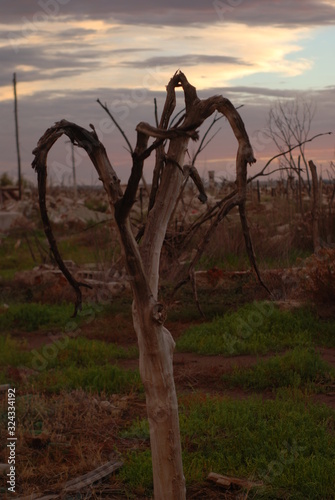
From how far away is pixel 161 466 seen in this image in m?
3.02

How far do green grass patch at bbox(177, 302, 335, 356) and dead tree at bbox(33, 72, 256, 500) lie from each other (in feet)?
14.8

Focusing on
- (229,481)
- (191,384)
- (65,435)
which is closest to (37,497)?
(65,435)

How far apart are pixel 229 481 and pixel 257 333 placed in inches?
154

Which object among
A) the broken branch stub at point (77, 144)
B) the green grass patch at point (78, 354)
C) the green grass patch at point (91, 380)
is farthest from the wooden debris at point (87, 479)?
the green grass patch at point (78, 354)

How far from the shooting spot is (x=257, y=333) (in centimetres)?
795

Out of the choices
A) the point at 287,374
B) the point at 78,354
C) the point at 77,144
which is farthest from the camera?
the point at 78,354

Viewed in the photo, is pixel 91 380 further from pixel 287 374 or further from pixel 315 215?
pixel 315 215

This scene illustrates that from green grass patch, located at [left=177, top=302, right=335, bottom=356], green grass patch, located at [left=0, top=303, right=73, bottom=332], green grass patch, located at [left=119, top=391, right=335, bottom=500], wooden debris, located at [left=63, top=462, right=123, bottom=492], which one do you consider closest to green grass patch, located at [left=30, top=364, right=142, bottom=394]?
green grass patch, located at [left=119, top=391, right=335, bottom=500]

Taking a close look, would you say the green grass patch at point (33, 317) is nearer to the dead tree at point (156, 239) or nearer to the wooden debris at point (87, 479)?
the wooden debris at point (87, 479)

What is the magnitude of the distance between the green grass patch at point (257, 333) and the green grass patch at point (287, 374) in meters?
0.78

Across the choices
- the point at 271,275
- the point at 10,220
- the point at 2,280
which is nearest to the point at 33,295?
the point at 2,280

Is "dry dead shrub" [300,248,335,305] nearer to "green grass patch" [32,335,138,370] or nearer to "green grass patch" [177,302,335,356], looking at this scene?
"green grass patch" [177,302,335,356]

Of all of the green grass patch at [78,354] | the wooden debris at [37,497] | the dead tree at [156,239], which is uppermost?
the dead tree at [156,239]

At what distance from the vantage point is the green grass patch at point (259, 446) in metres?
4.11
